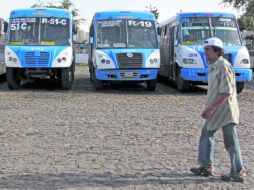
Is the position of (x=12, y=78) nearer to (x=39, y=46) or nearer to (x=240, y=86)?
(x=39, y=46)

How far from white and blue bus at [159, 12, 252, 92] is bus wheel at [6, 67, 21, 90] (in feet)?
18.5

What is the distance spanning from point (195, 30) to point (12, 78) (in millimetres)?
6437

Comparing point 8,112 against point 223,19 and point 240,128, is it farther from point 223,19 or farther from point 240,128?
point 223,19

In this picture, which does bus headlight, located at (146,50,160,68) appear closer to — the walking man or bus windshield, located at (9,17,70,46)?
bus windshield, located at (9,17,70,46)

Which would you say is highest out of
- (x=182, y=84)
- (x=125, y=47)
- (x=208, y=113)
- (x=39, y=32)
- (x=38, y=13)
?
(x=38, y=13)

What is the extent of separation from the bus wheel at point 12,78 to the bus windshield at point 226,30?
22.8 feet

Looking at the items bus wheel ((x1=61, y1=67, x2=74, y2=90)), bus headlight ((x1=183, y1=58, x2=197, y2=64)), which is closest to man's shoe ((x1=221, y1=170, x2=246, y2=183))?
bus headlight ((x1=183, y1=58, x2=197, y2=64))

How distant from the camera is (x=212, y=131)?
6.03 metres

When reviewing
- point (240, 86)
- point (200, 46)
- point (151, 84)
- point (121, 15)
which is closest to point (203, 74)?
point (200, 46)

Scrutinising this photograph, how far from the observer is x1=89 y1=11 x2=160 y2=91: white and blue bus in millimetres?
16438

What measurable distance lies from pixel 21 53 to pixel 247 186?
39.6 feet

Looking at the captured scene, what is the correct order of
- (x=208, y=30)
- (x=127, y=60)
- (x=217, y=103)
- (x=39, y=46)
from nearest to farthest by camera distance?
(x=217, y=103) → (x=127, y=60) → (x=208, y=30) → (x=39, y=46)

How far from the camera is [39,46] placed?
16.9 meters

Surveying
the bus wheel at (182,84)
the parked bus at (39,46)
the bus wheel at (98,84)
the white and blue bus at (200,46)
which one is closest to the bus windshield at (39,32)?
the parked bus at (39,46)
